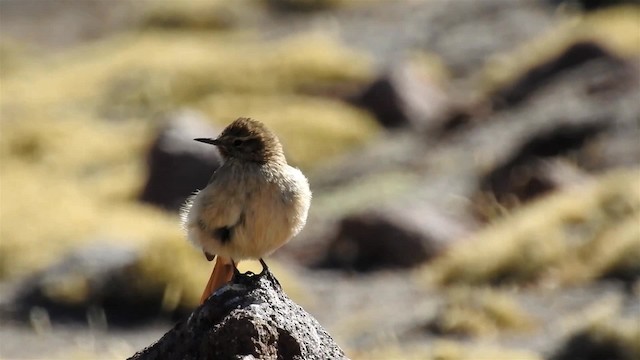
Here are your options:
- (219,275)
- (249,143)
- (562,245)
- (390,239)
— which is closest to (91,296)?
(390,239)

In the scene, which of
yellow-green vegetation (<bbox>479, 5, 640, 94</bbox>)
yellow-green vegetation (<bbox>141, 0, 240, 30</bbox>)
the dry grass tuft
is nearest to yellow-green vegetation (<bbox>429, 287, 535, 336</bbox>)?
the dry grass tuft

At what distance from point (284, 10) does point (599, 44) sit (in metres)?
16.2

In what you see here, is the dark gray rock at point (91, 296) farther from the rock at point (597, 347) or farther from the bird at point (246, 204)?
the bird at point (246, 204)

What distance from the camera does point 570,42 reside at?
91.2 feet

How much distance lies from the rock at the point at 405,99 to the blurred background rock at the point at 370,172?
56 mm

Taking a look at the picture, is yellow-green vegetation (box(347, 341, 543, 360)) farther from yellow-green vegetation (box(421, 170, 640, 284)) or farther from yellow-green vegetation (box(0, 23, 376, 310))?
yellow-green vegetation (box(0, 23, 376, 310))

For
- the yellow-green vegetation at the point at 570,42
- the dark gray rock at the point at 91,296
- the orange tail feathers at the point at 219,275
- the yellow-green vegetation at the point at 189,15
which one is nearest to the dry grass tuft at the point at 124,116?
the dark gray rock at the point at 91,296

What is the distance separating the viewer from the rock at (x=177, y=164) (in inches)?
769

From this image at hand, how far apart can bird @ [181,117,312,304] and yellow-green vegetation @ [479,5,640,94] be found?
18883 millimetres

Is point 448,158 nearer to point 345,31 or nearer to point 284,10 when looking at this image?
point 345,31

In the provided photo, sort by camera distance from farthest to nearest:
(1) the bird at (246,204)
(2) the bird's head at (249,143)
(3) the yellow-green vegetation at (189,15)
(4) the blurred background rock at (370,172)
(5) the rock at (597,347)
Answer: (3) the yellow-green vegetation at (189,15) → (4) the blurred background rock at (370,172) → (5) the rock at (597,347) → (2) the bird's head at (249,143) → (1) the bird at (246,204)

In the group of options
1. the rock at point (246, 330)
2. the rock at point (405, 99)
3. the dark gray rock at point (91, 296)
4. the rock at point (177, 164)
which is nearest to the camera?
the rock at point (246, 330)

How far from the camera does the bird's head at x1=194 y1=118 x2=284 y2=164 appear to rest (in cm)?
720

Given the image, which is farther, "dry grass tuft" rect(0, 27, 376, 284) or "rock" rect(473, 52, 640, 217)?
"rock" rect(473, 52, 640, 217)
